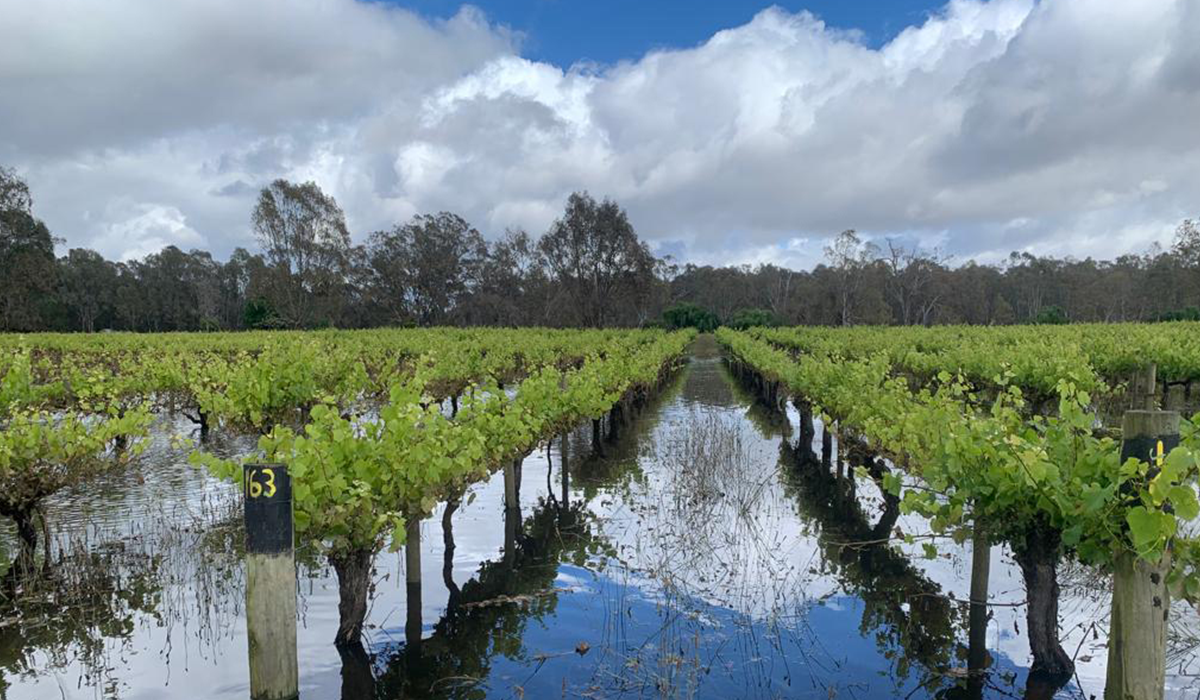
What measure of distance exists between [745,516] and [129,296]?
3026 inches

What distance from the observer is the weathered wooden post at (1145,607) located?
3.22 m

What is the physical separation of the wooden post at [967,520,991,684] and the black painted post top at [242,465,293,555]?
4.33 meters

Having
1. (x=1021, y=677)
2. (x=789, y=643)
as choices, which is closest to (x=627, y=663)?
(x=789, y=643)

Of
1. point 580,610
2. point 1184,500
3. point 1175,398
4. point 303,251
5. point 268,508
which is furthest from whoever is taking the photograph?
point 303,251

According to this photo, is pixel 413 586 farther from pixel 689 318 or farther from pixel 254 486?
pixel 689 318

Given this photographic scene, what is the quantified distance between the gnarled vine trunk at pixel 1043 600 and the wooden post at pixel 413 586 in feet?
13.3

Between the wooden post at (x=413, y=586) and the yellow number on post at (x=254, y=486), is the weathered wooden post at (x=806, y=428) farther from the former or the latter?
the yellow number on post at (x=254, y=486)

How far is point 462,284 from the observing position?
6831 centimetres

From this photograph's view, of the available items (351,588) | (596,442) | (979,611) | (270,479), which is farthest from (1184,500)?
(596,442)

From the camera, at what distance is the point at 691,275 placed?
103 m

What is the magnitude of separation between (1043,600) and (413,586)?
14.1 ft

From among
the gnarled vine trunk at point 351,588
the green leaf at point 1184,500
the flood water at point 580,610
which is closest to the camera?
the green leaf at point 1184,500

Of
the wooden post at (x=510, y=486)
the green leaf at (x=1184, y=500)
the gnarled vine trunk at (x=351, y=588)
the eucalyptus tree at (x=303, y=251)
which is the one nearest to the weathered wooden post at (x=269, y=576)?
the gnarled vine trunk at (x=351, y=588)

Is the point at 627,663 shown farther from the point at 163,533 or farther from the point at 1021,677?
the point at 163,533
